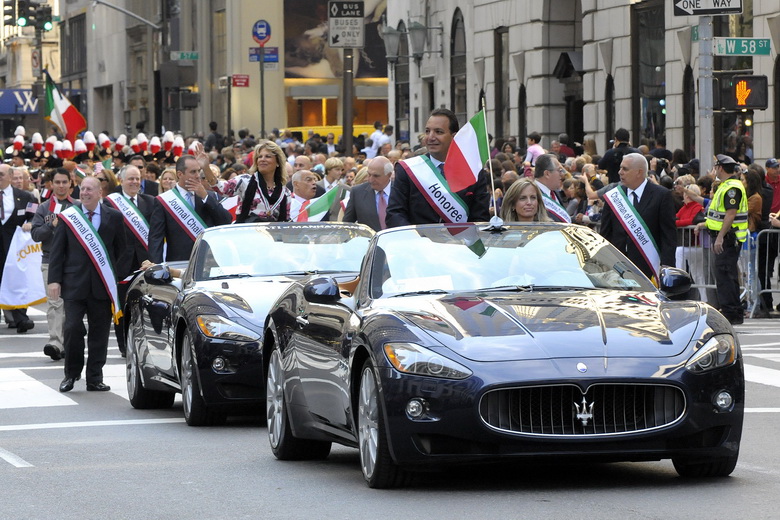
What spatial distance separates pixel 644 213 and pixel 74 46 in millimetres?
94611

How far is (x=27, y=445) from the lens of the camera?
11.3 m

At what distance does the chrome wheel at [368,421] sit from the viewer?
8.58m

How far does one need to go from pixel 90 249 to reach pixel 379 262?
5.88 meters

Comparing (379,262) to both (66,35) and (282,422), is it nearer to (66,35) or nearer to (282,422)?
(282,422)

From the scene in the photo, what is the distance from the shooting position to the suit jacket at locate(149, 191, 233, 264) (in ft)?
54.5

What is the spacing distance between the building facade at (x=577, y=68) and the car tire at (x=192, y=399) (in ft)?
38.2

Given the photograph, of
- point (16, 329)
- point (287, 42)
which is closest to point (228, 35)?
point (287, 42)

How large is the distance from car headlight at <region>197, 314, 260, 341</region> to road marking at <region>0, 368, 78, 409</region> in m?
2.41

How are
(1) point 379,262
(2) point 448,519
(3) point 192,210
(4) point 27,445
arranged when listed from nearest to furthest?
(2) point 448,519
(1) point 379,262
(4) point 27,445
(3) point 192,210

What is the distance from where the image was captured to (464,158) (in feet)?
40.7

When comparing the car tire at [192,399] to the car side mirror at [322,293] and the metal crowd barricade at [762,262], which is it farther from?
the metal crowd barricade at [762,262]

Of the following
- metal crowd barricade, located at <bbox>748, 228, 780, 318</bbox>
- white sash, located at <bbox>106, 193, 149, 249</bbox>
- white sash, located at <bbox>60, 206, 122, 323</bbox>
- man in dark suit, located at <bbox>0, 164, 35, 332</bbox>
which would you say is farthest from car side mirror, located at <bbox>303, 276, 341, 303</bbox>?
man in dark suit, located at <bbox>0, 164, 35, 332</bbox>

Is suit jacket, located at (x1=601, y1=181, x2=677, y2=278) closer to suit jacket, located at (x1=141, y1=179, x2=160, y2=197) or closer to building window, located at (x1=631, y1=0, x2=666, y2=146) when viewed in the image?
suit jacket, located at (x1=141, y1=179, x2=160, y2=197)

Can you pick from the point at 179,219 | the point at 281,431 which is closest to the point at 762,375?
the point at 179,219
